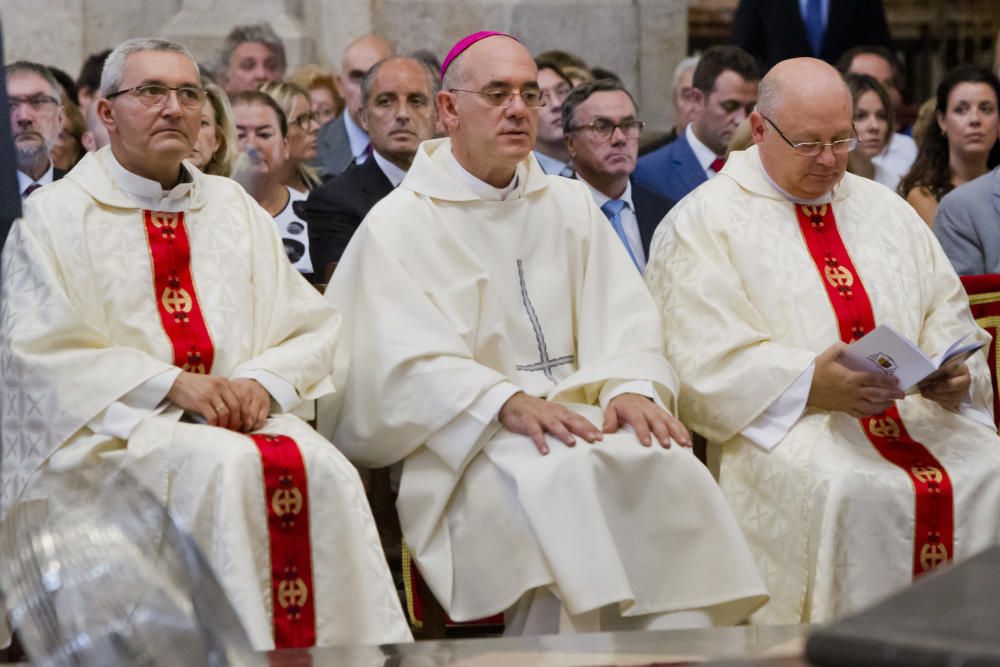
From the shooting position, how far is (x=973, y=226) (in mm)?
6160

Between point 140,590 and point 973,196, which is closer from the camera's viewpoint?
point 140,590

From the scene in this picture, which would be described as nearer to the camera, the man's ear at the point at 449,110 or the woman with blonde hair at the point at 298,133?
the man's ear at the point at 449,110

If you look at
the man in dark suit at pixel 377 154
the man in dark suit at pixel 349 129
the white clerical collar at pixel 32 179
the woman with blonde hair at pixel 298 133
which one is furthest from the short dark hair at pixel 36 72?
the man in dark suit at pixel 349 129

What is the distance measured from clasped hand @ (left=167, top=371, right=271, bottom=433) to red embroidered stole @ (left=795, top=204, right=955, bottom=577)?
197 cm

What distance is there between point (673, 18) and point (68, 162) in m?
4.47

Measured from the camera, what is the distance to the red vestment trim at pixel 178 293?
482cm

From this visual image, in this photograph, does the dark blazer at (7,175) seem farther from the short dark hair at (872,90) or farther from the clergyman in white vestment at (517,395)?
the short dark hair at (872,90)

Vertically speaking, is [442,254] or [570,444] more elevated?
[442,254]

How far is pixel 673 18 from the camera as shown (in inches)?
397

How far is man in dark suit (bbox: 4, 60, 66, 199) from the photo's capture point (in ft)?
21.2

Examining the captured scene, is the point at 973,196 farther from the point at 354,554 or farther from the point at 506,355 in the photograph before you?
the point at 354,554

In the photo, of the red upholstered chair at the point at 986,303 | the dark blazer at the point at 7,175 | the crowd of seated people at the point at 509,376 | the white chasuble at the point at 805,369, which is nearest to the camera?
the dark blazer at the point at 7,175

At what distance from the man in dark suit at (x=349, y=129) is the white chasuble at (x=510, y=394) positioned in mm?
2513

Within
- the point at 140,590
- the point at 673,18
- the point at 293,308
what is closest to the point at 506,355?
the point at 293,308
